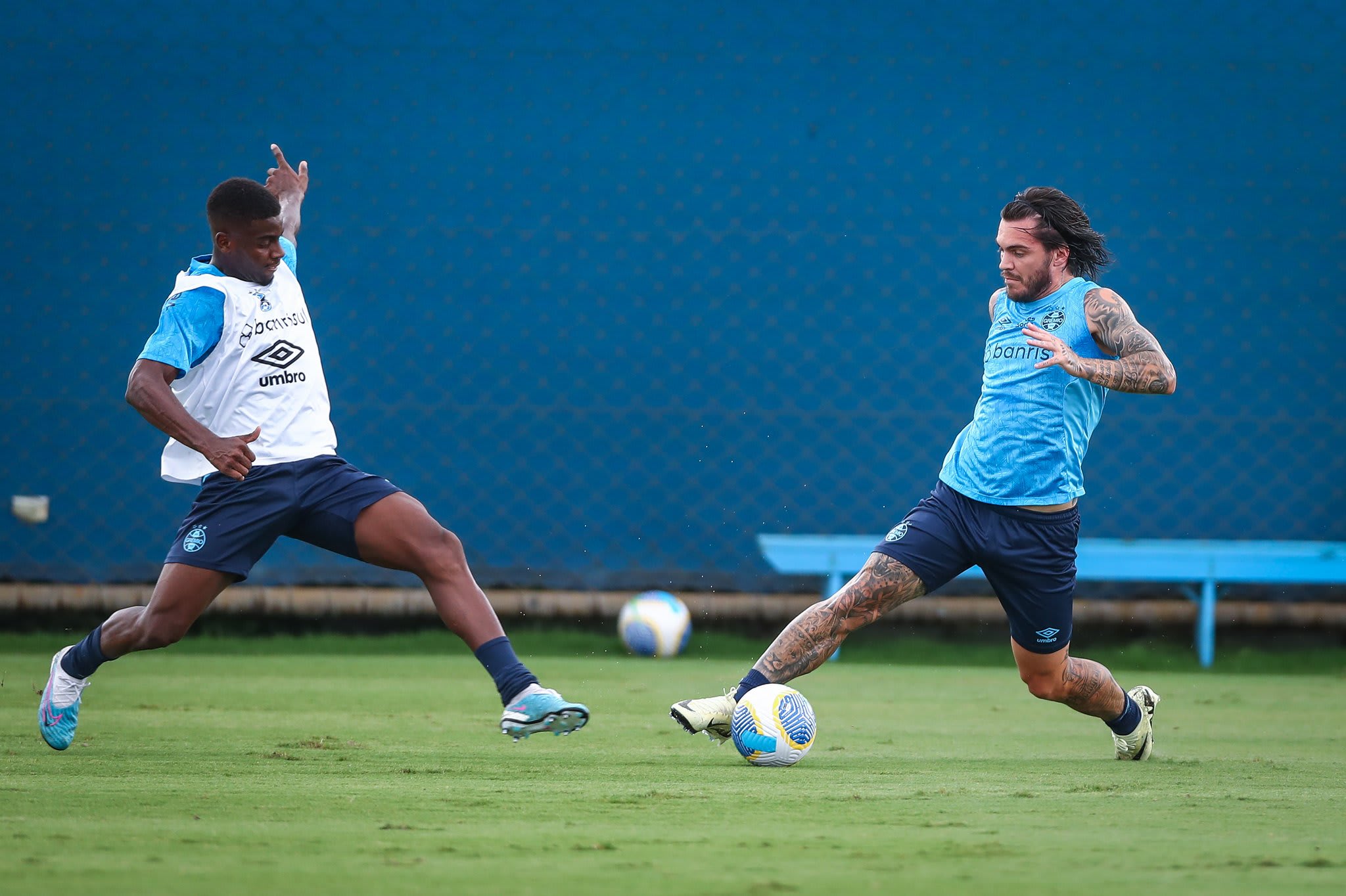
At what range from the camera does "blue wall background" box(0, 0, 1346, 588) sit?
838cm

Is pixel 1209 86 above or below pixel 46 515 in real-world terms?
above

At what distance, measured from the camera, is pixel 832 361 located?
8.69 meters

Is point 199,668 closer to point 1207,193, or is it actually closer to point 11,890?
point 11,890

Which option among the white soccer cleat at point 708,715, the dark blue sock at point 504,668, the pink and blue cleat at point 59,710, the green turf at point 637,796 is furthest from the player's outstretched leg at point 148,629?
the white soccer cleat at point 708,715

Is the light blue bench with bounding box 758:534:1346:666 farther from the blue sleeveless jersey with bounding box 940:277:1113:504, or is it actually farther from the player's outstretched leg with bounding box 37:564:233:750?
the player's outstretched leg with bounding box 37:564:233:750

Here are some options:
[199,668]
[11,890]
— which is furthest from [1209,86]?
[11,890]

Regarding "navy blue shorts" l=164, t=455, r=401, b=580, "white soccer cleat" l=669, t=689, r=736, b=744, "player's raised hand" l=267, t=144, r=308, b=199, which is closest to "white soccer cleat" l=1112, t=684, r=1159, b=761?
"white soccer cleat" l=669, t=689, r=736, b=744

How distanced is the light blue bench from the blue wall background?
1.52 feet

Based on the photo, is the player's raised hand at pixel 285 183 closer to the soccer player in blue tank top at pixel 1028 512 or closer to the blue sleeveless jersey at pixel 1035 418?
the soccer player in blue tank top at pixel 1028 512

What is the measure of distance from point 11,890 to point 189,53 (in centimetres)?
677

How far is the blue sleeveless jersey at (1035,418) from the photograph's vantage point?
15.6ft

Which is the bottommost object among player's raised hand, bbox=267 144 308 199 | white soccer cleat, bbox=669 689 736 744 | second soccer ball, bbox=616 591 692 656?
second soccer ball, bbox=616 591 692 656

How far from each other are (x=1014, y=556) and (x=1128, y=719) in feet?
2.16

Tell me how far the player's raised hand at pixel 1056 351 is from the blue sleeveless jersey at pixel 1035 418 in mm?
145
